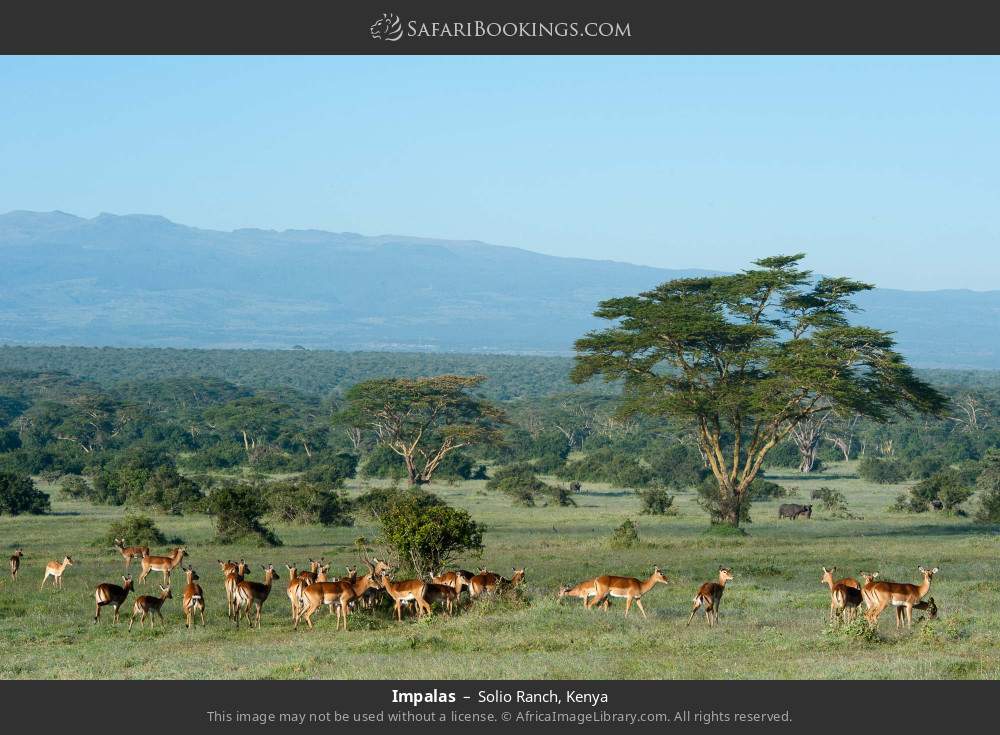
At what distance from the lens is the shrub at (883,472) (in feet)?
186

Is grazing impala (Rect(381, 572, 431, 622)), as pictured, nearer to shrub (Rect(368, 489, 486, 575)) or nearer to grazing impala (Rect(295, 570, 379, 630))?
grazing impala (Rect(295, 570, 379, 630))

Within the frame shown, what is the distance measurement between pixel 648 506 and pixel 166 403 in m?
58.5

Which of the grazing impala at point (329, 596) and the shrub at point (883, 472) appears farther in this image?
the shrub at point (883, 472)

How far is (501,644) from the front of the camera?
15234 mm

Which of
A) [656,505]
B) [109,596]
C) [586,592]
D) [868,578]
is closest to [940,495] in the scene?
[656,505]

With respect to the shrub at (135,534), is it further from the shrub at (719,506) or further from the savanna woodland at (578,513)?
the shrub at (719,506)

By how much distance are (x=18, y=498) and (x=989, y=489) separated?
33.0m

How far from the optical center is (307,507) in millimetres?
36750

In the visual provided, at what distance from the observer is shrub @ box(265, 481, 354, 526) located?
36.7 m

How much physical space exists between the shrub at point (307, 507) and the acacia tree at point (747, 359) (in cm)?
766

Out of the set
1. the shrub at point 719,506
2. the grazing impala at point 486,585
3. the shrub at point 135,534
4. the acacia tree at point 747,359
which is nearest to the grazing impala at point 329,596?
the grazing impala at point 486,585

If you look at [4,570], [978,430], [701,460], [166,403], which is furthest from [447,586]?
[166,403]

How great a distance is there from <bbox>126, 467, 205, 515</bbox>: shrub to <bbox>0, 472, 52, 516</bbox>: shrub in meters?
2.85
